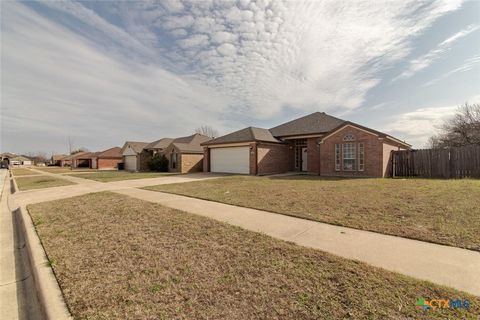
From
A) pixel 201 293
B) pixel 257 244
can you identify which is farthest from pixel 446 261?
pixel 201 293

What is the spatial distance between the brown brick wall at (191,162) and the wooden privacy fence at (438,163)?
19074 millimetres

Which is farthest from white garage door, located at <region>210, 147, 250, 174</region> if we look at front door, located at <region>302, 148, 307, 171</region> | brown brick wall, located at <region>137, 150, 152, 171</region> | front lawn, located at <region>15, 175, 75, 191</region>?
brown brick wall, located at <region>137, 150, 152, 171</region>

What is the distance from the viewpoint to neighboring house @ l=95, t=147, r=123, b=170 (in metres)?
43.2

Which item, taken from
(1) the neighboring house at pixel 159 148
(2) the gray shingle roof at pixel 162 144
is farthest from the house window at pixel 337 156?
(2) the gray shingle roof at pixel 162 144

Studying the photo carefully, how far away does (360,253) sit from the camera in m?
3.72

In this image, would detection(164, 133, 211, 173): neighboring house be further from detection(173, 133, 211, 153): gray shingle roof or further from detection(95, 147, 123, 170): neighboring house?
detection(95, 147, 123, 170): neighboring house

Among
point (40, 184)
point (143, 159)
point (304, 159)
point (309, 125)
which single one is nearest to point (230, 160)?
point (304, 159)

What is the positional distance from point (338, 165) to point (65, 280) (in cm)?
1603

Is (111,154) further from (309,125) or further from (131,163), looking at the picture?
(309,125)

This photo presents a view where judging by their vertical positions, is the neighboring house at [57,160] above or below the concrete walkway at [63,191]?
above

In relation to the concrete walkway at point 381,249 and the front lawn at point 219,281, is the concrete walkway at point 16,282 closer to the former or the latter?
the front lawn at point 219,281

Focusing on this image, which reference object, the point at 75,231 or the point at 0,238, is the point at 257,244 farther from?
the point at 0,238

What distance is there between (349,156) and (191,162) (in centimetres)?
1679

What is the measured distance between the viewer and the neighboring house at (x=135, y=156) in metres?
31.3
